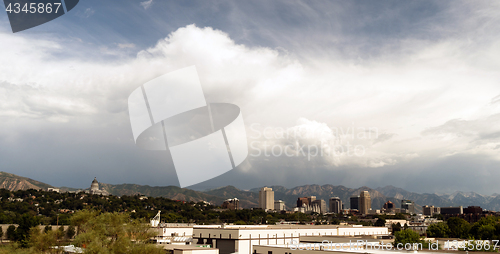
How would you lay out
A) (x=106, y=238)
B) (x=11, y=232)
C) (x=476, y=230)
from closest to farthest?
(x=106, y=238), (x=476, y=230), (x=11, y=232)

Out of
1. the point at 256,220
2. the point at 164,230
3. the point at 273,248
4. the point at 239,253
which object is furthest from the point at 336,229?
the point at 256,220

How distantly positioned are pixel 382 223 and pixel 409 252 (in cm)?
13054

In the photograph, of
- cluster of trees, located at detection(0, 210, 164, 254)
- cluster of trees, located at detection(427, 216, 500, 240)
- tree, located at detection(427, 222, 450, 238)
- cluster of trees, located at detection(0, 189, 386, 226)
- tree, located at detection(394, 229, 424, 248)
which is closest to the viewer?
cluster of trees, located at detection(0, 210, 164, 254)

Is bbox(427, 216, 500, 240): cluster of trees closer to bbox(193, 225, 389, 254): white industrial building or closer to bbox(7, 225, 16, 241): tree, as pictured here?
bbox(193, 225, 389, 254): white industrial building

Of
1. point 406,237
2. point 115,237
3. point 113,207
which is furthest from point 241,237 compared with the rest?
point 113,207

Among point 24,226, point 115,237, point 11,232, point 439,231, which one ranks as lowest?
point 439,231

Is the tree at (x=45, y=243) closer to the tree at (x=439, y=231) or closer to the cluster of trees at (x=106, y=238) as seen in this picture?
the cluster of trees at (x=106, y=238)

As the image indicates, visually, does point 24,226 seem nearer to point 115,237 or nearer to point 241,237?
point 115,237

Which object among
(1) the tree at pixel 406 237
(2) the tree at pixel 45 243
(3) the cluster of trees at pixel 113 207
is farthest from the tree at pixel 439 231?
(2) the tree at pixel 45 243

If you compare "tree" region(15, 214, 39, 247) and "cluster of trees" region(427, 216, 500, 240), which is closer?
"cluster of trees" region(427, 216, 500, 240)

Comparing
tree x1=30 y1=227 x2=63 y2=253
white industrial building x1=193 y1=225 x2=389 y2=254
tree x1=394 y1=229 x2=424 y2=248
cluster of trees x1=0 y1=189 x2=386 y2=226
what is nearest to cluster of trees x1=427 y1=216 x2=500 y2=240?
tree x1=394 y1=229 x2=424 y2=248

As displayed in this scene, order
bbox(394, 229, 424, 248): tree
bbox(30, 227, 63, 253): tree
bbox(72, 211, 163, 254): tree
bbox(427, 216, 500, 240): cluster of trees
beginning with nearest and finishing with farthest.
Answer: bbox(72, 211, 163, 254): tree, bbox(30, 227, 63, 253): tree, bbox(394, 229, 424, 248): tree, bbox(427, 216, 500, 240): cluster of trees

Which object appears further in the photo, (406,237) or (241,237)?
(241,237)

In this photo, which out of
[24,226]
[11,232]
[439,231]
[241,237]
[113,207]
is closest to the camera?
[241,237]
